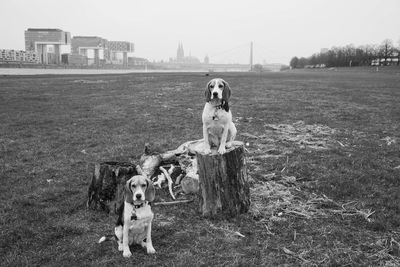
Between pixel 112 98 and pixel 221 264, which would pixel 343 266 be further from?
pixel 112 98

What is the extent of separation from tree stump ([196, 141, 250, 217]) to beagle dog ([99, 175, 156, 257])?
1.48m

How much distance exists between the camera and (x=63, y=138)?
13742 millimetres

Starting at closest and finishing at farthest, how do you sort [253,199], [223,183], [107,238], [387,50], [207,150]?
[107,238] < [223,183] < [207,150] < [253,199] < [387,50]

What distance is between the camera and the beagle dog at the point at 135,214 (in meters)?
5.46

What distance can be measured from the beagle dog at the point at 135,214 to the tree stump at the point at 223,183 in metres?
1.48

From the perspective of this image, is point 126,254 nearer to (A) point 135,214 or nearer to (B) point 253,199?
(A) point 135,214

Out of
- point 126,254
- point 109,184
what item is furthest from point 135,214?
point 109,184

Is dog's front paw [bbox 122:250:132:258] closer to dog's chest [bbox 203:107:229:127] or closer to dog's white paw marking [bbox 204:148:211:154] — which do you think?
dog's white paw marking [bbox 204:148:211:154]

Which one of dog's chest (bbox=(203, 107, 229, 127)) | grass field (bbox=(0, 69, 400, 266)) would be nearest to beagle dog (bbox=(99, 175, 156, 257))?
grass field (bbox=(0, 69, 400, 266))

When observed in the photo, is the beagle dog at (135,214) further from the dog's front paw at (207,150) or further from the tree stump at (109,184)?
the dog's front paw at (207,150)

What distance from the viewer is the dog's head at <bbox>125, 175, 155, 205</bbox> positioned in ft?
17.6

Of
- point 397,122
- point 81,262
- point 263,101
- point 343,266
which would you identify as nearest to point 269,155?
point 343,266

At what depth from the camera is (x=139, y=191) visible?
17.7 ft

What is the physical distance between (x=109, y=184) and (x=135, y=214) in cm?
172
